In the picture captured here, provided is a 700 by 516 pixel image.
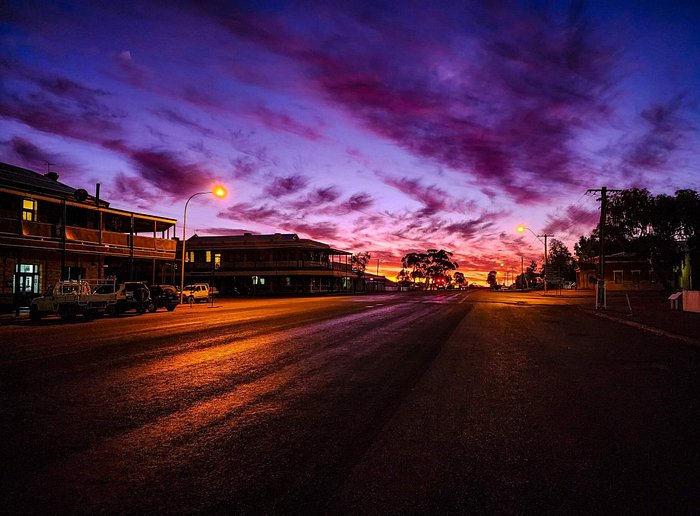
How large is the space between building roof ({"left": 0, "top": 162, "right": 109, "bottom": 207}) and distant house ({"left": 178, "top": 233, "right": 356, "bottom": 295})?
3448cm

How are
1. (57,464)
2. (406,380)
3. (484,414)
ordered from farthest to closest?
(406,380)
(484,414)
(57,464)

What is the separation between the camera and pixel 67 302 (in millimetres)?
19234

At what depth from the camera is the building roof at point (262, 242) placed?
67.0 meters

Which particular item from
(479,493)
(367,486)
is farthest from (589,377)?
(367,486)

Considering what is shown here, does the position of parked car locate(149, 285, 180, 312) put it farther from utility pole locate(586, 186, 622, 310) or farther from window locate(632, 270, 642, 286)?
window locate(632, 270, 642, 286)

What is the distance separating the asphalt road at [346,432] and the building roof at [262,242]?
5712 cm

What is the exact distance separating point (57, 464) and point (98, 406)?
1.97 metres

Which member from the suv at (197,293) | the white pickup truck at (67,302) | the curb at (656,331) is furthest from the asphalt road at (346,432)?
the suv at (197,293)

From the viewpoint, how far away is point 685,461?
161 inches

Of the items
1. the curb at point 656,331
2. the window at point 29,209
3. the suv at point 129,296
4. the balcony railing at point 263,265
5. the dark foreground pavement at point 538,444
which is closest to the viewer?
the dark foreground pavement at point 538,444

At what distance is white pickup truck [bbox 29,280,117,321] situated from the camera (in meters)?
19.2


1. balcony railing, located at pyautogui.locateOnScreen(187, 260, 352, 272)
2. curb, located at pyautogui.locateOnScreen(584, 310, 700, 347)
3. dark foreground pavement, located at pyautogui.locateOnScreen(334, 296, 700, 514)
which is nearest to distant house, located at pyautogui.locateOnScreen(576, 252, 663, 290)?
balcony railing, located at pyautogui.locateOnScreen(187, 260, 352, 272)

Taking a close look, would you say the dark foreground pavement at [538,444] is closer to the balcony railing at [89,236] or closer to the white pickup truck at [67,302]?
the white pickup truck at [67,302]

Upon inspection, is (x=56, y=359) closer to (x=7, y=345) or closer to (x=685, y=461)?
(x=7, y=345)
